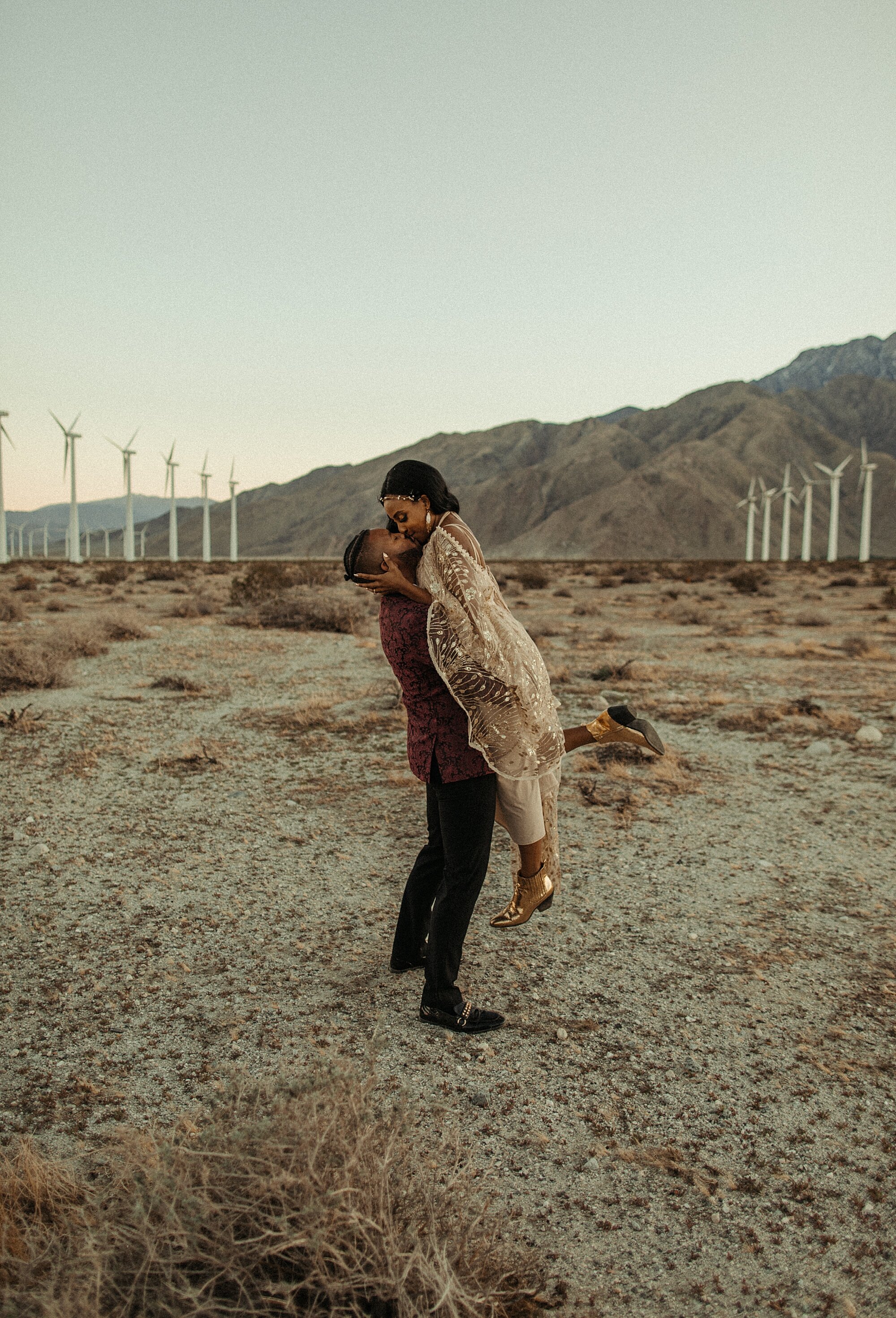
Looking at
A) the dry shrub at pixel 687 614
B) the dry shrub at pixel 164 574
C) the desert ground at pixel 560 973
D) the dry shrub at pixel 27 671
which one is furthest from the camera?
the dry shrub at pixel 164 574

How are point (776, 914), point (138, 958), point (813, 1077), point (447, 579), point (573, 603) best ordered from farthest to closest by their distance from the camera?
point (573, 603) < point (776, 914) < point (138, 958) < point (813, 1077) < point (447, 579)

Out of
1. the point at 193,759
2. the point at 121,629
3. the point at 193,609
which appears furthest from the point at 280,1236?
the point at 193,609

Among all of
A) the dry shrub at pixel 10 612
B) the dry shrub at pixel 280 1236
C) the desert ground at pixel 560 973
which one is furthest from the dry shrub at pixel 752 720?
the dry shrub at pixel 10 612

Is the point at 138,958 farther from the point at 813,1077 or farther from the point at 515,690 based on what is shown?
the point at 813,1077

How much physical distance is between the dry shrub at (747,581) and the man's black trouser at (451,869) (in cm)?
2904

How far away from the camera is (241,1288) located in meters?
1.63

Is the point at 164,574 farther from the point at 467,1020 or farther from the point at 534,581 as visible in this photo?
the point at 467,1020

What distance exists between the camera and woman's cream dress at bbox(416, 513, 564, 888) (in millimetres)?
3006

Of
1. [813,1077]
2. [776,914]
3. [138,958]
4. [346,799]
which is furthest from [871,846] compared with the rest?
[138,958]

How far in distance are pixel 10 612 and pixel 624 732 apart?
60.2ft

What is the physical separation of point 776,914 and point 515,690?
2621 millimetres

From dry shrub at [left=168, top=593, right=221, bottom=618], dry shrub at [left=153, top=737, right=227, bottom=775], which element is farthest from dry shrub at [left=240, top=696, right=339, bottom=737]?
dry shrub at [left=168, top=593, right=221, bottom=618]

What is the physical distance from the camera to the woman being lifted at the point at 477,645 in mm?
3004

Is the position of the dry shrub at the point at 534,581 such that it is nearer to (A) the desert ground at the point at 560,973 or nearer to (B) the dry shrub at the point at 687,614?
(B) the dry shrub at the point at 687,614
